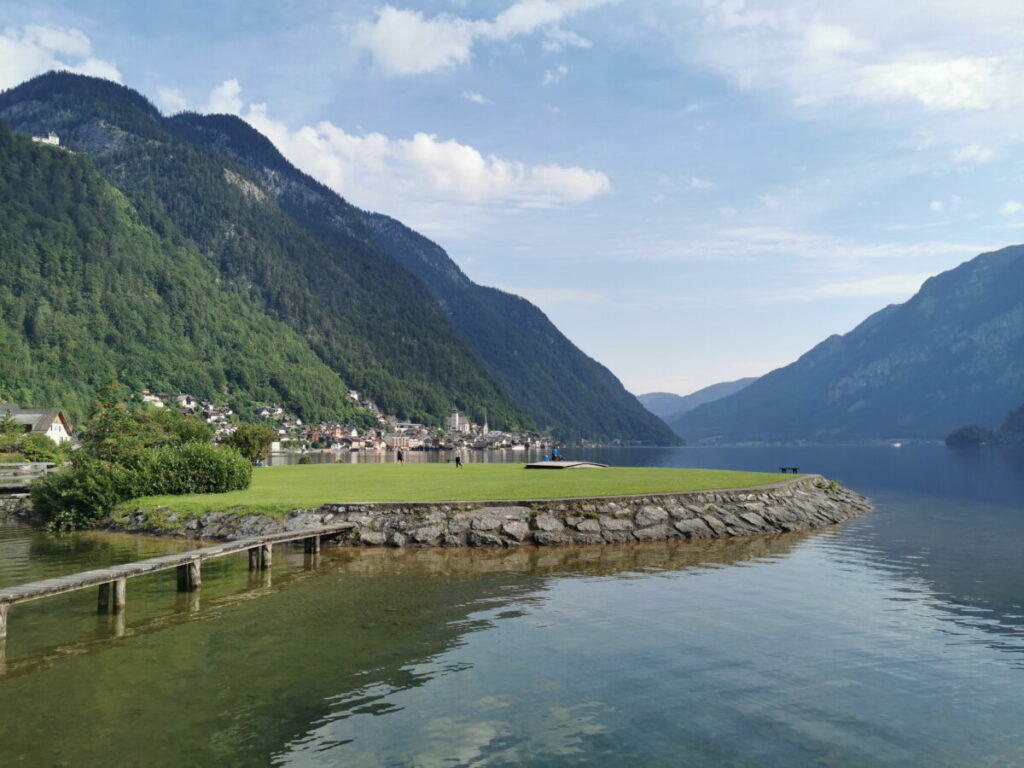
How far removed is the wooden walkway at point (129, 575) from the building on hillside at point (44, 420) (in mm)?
131621

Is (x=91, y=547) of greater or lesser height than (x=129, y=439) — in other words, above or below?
below

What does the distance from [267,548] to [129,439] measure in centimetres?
2206

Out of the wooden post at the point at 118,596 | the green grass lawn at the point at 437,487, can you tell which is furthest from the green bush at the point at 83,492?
the wooden post at the point at 118,596

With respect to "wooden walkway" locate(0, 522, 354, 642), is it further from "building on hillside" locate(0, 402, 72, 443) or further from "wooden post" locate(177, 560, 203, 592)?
"building on hillside" locate(0, 402, 72, 443)

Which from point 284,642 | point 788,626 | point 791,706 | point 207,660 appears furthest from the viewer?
point 788,626

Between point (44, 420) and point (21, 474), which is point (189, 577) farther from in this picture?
point (44, 420)

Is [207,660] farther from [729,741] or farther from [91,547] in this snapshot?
[91,547]

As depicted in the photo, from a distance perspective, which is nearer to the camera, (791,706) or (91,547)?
(791,706)

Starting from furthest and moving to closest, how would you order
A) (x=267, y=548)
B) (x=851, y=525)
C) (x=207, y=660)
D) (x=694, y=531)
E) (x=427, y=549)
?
(x=851, y=525) → (x=694, y=531) → (x=427, y=549) → (x=267, y=548) → (x=207, y=660)

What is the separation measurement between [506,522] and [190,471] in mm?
22159

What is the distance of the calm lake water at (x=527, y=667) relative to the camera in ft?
37.1

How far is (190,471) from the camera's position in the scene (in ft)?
140

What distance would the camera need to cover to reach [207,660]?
Answer: 15867 mm

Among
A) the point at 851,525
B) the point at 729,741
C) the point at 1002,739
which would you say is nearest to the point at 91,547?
the point at 729,741
